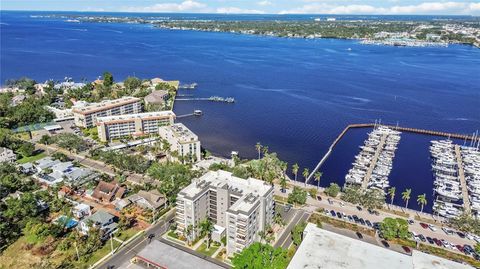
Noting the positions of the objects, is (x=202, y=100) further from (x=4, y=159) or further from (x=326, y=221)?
(x=326, y=221)

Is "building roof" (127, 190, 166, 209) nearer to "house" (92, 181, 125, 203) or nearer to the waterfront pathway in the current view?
"house" (92, 181, 125, 203)

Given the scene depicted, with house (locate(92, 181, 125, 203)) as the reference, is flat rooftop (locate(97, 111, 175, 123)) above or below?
above

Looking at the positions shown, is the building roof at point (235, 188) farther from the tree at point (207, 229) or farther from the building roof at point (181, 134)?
the building roof at point (181, 134)

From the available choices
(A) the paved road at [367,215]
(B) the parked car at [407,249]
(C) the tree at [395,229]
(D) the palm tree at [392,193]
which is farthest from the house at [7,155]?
(D) the palm tree at [392,193]

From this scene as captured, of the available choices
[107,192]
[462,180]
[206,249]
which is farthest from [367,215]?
[107,192]

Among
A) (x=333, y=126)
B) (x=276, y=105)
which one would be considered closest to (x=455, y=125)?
(x=333, y=126)

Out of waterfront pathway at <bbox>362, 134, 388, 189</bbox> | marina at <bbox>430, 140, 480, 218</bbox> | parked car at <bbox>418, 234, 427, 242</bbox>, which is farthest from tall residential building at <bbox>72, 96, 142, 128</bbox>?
marina at <bbox>430, 140, 480, 218</bbox>
